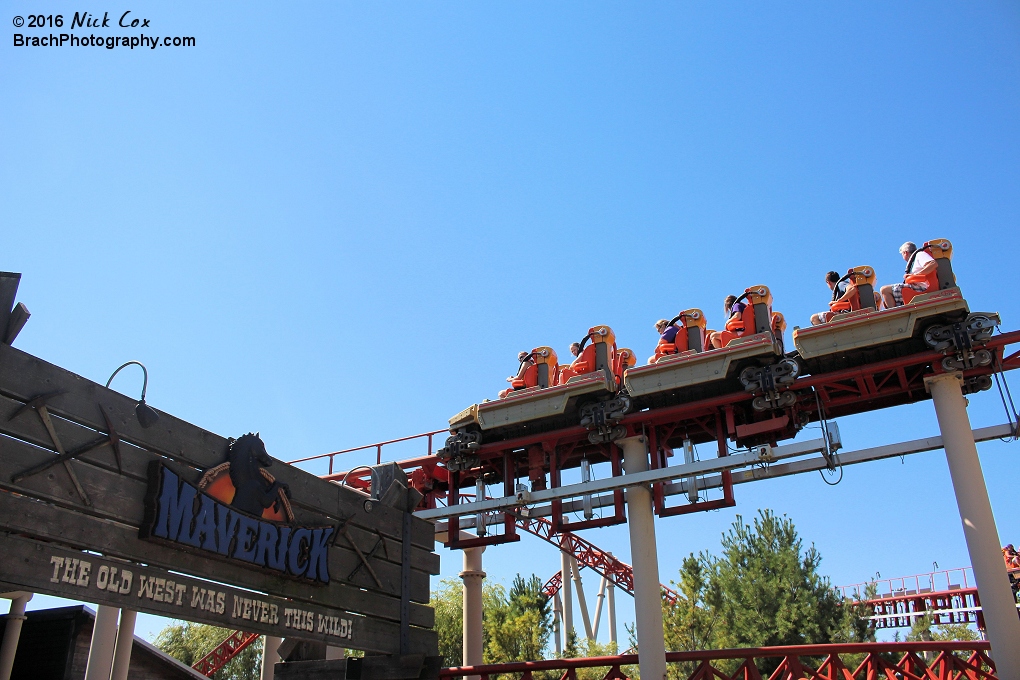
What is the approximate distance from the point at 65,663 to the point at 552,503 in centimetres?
831

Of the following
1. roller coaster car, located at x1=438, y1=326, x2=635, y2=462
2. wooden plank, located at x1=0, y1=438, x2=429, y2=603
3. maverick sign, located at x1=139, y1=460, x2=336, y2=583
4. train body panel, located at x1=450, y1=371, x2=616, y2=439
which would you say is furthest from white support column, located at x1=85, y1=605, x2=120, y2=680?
wooden plank, located at x1=0, y1=438, x2=429, y2=603

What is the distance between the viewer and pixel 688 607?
76.3 feet

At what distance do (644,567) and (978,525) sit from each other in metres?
5.02

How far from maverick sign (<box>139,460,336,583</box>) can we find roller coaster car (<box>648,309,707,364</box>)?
9.39 m

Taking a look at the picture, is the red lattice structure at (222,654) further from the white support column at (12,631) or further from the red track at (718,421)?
the white support column at (12,631)

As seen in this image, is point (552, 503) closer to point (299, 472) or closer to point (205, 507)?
point (299, 472)

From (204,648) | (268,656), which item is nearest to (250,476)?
(268,656)

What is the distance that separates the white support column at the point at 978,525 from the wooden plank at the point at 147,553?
9200mm

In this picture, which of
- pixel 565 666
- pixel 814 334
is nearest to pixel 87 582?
pixel 565 666

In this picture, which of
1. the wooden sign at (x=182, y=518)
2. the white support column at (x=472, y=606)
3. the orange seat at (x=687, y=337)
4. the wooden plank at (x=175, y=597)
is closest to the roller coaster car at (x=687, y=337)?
the orange seat at (x=687, y=337)

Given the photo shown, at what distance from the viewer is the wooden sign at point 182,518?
4.83 m

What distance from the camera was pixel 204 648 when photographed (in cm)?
3662

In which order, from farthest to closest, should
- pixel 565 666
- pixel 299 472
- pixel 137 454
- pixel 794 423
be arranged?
pixel 794 423 → pixel 565 666 → pixel 299 472 → pixel 137 454

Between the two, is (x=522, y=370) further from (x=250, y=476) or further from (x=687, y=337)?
(x=250, y=476)
